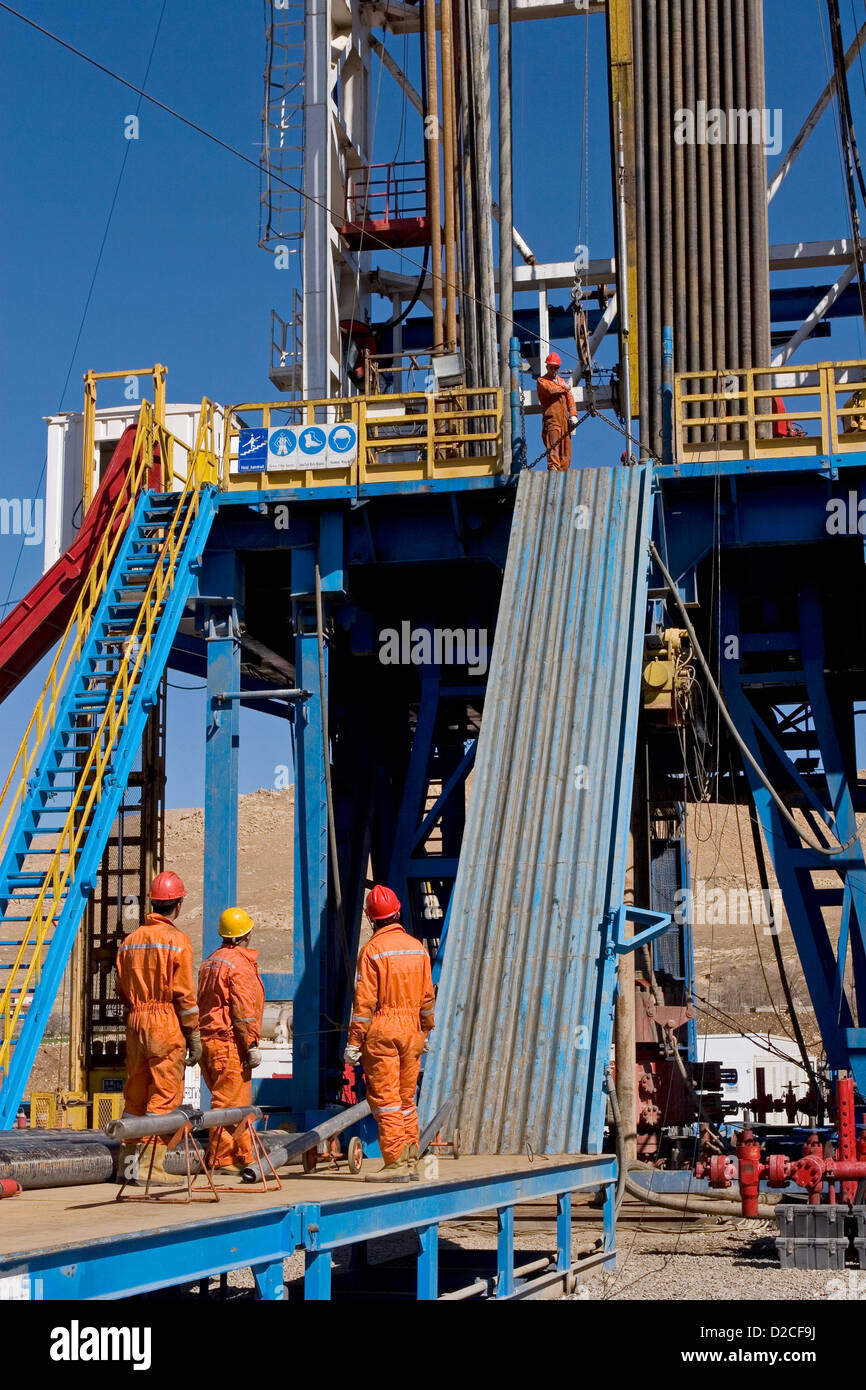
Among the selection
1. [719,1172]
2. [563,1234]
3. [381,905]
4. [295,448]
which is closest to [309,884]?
[295,448]

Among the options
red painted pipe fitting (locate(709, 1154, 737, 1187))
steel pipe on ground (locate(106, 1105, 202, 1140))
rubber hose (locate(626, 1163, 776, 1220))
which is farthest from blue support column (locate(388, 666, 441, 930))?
steel pipe on ground (locate(106, 1105, 202, 1140))

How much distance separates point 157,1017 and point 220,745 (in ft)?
28.1

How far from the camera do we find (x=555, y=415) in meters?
17.1

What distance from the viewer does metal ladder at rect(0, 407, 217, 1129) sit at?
1301 cm

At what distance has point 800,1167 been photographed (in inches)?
471

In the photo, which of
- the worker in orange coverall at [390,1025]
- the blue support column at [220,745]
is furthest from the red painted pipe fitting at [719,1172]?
the blue support column at [220,745]

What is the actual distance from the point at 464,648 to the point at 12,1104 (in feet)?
28.9

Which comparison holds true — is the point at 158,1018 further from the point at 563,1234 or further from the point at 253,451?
the point at 253,451

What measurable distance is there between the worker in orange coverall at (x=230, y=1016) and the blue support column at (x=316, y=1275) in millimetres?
2335

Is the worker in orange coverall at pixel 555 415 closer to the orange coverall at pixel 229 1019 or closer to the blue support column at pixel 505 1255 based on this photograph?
the orange coverall at pixel 229 1019

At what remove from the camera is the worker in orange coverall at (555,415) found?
667 inches

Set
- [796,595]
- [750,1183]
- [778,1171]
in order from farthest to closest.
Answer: [796,595] → [750,1183] → [778,1171]

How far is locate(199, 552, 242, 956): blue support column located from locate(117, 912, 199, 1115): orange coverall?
7.50 meters
